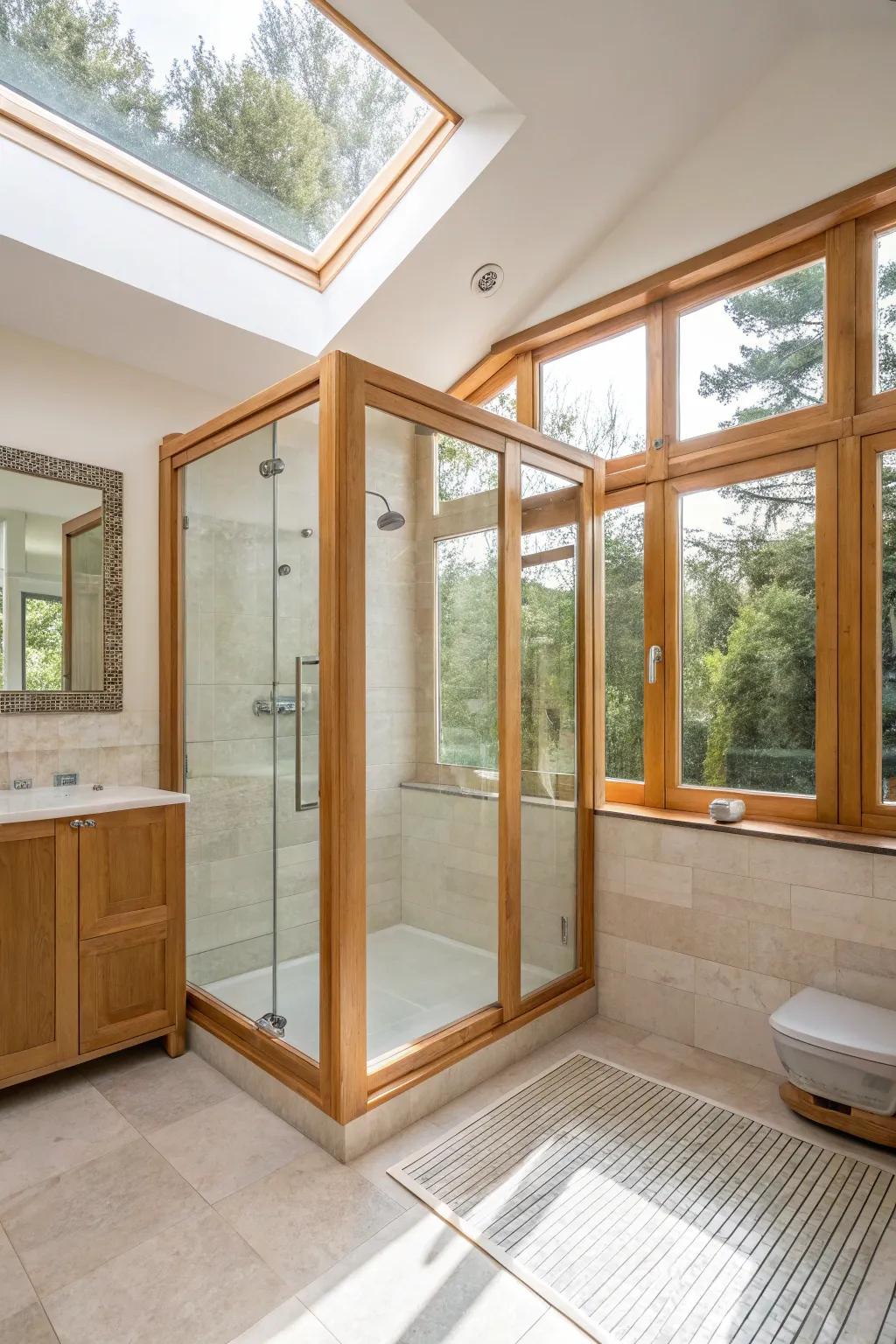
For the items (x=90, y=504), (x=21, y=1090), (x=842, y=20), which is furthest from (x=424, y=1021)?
(x=842, y=20)

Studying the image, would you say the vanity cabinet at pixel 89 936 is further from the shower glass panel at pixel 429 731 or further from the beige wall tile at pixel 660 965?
the beige wall tile at pixel 660 965

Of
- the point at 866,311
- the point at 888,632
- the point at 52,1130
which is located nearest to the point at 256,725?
the point at 52,1130

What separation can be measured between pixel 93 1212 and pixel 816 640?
273cm

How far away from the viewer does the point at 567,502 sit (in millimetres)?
3012

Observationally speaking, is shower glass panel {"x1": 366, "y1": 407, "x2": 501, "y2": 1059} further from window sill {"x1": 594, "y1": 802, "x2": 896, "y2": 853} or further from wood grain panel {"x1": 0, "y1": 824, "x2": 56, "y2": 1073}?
wood grain panel {"x1": 0, "y1": 824, "x2": 56, "y2": 1073}

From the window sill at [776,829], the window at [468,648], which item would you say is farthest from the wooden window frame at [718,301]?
the window sill at [776,829]

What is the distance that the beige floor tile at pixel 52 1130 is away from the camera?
2047mm

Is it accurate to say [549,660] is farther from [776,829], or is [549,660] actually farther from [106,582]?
[106,582]

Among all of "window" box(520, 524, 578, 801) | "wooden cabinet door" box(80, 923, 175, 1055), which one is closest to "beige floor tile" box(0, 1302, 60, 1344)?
"wooden cabinet door" box(80, 923, 175, 1055)

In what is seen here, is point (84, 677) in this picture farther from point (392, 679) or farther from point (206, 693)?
point (392, 679)

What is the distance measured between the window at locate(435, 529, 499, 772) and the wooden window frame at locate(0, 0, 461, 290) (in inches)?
53.5

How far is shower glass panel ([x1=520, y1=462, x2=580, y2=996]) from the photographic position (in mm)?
2783

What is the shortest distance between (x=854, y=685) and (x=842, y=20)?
2.15m

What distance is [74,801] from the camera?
2.52 m
